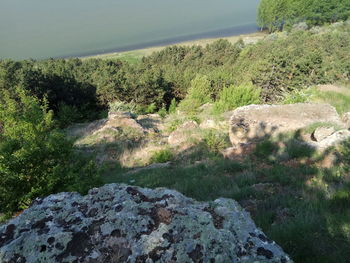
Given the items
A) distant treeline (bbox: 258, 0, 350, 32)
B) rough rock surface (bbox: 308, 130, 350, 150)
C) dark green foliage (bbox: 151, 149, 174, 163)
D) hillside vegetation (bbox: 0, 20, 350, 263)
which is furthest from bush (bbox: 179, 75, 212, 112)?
distant treeline (bbox: 258, 0, 350, 32)

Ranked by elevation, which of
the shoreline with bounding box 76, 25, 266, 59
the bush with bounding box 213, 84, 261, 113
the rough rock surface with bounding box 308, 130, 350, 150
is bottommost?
the bush with bounding box 213, 84, 261, 113

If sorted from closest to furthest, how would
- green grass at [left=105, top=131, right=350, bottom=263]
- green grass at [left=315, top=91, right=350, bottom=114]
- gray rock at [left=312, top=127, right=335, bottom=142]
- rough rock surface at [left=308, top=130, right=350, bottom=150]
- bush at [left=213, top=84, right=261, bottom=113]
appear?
green grass at [left=105, top=131, right=350, bottom=263] → rough rock surface at [left=308, top=130, right=350, bottom=150] → gray rock at [left=312, top=127, right=335, bottom=142] → green grass at [left=315, top=91, right=350, bottom=114] → bush at [left=213, top=84, right=261, bottom=113]

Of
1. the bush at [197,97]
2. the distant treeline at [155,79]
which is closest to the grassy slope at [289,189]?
the bush at [197,97]

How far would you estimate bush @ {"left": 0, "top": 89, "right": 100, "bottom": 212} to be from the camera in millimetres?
4988

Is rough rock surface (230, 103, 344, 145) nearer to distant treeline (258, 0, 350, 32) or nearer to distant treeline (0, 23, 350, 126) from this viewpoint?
distant treeline (0, 23, 350, 126)

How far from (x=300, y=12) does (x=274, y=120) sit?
78.2m

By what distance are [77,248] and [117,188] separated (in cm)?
91

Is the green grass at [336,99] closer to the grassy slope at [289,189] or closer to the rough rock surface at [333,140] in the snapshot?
the rough rock surface at [333,140]

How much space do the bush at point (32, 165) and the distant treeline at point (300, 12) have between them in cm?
8180

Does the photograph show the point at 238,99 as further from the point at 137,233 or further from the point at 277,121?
the point at 137,233

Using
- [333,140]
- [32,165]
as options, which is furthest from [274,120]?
[32,165]

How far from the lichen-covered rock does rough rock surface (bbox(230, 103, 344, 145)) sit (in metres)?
7.66

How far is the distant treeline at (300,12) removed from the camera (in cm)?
6825

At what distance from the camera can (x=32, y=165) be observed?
5.44 meters
